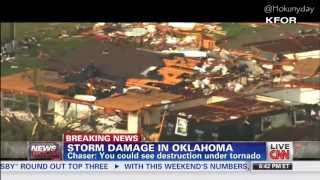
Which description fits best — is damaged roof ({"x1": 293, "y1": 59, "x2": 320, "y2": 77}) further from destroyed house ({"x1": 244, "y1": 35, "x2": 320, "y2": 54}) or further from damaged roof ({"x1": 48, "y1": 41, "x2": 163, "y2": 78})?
damaged roof ({"x1": 48, "y1": 41, "x2": 163, "y2": 78})

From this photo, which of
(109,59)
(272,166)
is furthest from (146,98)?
(272,166)

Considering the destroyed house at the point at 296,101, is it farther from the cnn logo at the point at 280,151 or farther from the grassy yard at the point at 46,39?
the grassy yard at the point at 46,39

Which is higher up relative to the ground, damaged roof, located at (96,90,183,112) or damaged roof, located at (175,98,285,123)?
damaged roof, located at (96,90,183,112)

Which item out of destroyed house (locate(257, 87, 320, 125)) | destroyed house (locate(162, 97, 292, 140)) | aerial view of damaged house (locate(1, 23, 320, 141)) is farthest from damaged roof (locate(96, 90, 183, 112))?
destroyed house (locate(257, 87, 320, 125))

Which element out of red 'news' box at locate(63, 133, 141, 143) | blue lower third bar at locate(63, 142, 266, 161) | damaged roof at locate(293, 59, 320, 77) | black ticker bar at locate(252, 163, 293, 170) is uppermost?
damaged roof at locate(293, 59, 320, 77)

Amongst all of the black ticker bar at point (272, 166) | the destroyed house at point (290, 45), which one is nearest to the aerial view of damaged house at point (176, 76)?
the destroyed house at point (290, 45)

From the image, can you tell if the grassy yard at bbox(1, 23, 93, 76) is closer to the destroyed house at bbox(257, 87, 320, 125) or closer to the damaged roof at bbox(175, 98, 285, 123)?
the damaged roof at bbox(175, 98, 285, 123)
